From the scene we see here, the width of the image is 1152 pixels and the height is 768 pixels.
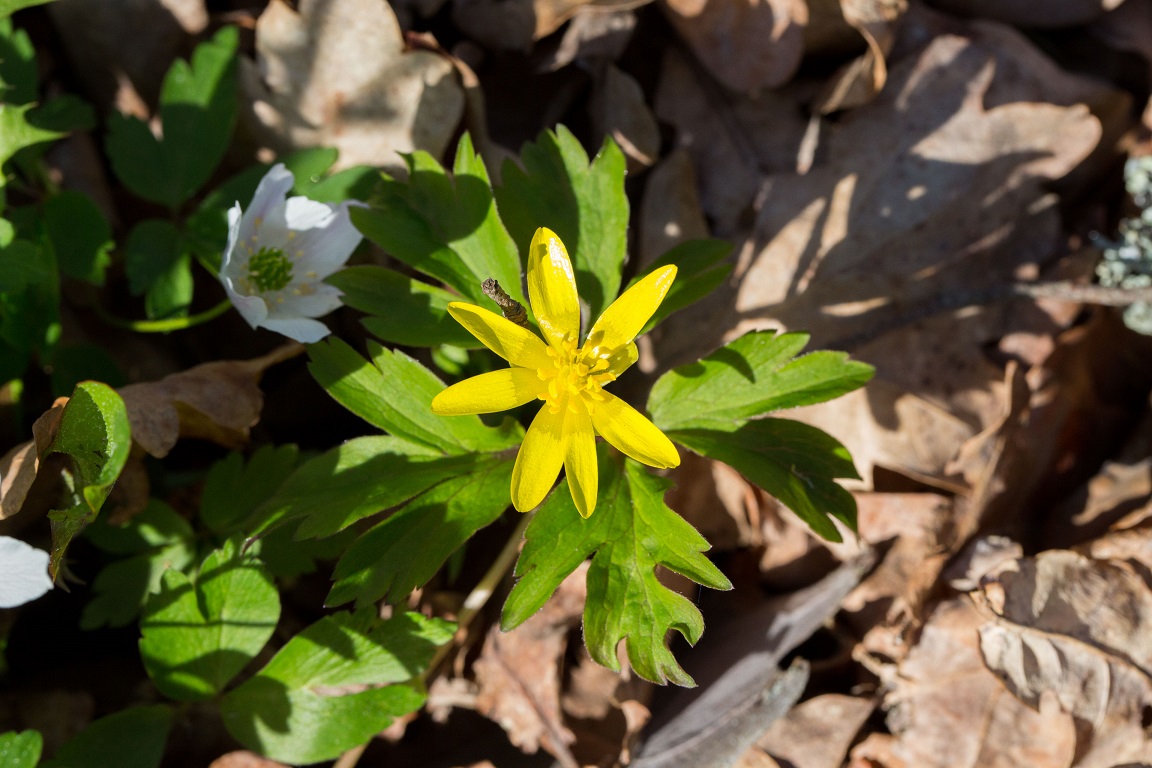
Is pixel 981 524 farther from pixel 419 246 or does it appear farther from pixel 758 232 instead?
pixel 419 246

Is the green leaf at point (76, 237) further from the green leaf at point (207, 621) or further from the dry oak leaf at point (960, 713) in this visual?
the dry oak leaf at point (960, 713)

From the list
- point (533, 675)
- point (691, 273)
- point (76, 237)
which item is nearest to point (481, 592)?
point (533, 675)

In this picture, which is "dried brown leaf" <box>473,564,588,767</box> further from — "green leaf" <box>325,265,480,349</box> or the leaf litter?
"green leaf" <box>325,265,480,349</box>

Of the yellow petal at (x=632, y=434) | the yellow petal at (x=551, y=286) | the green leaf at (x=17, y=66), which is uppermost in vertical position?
the green leaf at (x=17, y=66)

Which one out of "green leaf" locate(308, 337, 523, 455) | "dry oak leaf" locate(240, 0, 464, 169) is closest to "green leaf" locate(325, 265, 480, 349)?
"green leaf" locate(308, 337, 523, 455)

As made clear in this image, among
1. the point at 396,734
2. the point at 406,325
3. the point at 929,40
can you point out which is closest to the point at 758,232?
the point at 929,40

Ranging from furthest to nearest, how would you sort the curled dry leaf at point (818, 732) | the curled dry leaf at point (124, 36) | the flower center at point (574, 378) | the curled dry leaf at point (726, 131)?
the curled dry leaf at point (726, 131), the curled dry leaf at point (124, 36), the curled dry leaf at point (818, 732), the flower center at point (574, 378)

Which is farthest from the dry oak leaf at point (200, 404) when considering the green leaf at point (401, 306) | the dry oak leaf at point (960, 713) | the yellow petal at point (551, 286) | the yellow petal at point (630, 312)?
the dry oak leaf at point (960, 713)

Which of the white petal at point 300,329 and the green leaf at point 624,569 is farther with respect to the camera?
the white petal at point 300,329

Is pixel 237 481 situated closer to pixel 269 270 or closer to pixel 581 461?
pixel 269 270
